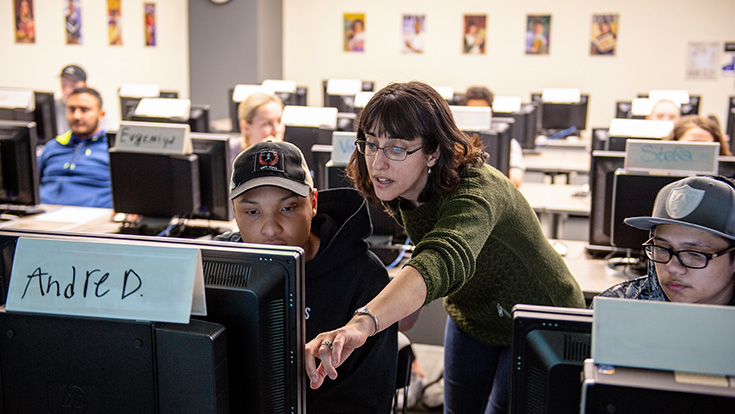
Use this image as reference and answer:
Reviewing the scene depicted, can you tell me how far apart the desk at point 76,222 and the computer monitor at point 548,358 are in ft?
8.39

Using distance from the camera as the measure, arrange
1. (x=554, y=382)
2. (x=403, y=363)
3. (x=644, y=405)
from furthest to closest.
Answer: (x=403, y=363), (x=554, y=382), (x=644, y=405)

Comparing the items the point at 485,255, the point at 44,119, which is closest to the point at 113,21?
the point at 44,119

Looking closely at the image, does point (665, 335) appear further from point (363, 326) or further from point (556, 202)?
point (556, 202)

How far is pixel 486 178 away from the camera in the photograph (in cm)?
142

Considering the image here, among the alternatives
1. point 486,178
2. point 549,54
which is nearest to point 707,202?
point 486,178

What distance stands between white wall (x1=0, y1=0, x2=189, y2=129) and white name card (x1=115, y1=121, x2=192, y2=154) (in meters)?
7.18

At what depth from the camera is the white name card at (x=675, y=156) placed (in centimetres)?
247

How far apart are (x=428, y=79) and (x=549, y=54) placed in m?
1.89

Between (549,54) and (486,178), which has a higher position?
(549,54)

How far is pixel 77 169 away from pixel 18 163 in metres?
0.53

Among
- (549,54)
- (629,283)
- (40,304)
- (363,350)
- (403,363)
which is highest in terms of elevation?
(549,54)

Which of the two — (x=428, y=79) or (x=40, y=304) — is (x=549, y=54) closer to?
(x=428, y=79)

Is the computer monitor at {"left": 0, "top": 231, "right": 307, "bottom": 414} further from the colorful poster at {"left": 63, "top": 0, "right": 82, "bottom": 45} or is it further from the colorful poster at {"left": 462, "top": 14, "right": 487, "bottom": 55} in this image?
the colorful poster at {"left": 462, "top": 14, "right": 487, "bottom": 55}

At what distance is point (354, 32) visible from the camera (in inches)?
448
